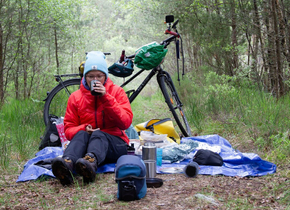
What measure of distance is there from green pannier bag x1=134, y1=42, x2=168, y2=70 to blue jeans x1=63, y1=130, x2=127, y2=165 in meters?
1.46

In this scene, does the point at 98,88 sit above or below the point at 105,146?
above

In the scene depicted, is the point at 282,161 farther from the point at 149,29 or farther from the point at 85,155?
the point at 149,29

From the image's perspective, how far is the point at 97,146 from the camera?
2.74 meters

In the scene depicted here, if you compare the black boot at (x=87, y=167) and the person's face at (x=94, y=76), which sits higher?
the person's face at (x=94, y=76)

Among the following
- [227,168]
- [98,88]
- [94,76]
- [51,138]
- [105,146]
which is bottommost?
[227,168]

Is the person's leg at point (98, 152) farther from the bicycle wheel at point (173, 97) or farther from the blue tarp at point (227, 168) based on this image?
the bicycle wheel at point (173, 97)

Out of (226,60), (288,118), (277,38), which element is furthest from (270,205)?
(226,60)

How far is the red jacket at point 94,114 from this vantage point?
118 inches

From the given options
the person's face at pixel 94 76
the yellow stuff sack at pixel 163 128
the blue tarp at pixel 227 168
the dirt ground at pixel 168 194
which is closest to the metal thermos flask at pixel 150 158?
the dirt ground at pixel 168 194

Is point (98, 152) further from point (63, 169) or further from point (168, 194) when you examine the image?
point (168, 194)

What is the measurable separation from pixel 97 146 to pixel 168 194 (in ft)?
2.58

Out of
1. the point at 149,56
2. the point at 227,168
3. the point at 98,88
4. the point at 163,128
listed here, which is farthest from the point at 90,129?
the point at 149,56

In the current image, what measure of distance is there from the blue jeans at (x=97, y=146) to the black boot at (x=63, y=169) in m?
0.09

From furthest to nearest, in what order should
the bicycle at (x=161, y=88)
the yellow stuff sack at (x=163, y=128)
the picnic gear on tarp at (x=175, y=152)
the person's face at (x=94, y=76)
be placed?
the bicycle at (x=161, y=88) < the yellow stuff sack at (x=163, y=128) < the picnic gear on tarp at (x=175, y=152) < the person's face at (x=94, y=76)
